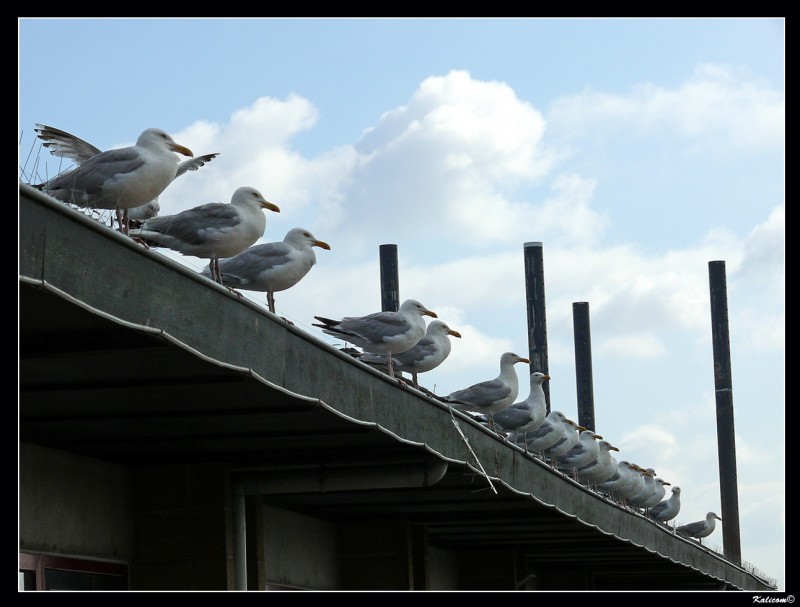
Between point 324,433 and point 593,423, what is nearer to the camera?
point 324,433

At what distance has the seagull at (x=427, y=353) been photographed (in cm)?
1795

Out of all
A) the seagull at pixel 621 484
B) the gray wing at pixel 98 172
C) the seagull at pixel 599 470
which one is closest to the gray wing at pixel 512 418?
the seagull at pixel 599 470

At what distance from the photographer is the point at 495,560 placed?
22297 mm

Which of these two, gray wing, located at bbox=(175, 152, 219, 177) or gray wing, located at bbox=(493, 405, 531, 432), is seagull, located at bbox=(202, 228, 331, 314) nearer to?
gray wing, located at bbox=(175, 152, 219, 177)

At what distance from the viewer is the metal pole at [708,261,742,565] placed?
36.0 meters

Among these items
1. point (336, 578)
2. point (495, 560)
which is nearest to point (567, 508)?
point (336, 578)

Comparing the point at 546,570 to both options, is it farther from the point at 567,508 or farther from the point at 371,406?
the point at 371,406

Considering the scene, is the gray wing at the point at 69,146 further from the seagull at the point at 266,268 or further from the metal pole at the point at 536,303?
the metal pole at the point at 536,303

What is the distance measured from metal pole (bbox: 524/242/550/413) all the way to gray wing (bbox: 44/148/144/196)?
2290 cm

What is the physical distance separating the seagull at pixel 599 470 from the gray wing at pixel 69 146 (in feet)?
57.1

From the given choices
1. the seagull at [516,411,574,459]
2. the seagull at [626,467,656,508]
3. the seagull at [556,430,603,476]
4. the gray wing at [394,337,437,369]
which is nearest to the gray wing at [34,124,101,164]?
the gray wing at [394,337,437,369]

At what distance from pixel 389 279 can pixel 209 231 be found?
17.5m

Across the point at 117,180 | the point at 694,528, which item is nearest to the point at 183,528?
the point at 117,180

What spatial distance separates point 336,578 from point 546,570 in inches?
427
